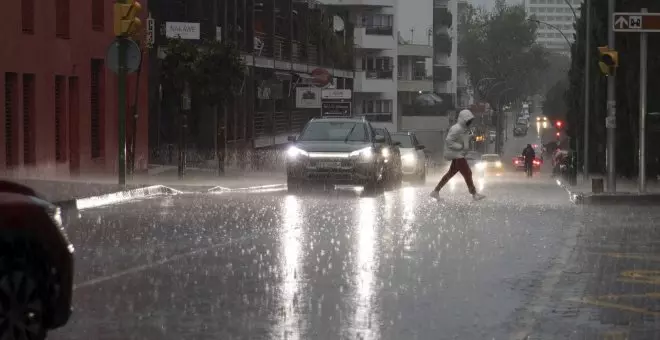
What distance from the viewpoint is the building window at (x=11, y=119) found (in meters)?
33.3

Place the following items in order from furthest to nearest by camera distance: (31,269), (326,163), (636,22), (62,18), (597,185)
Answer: (62,18) < (326,163) < (597,185) < (636,22) < (31,269)

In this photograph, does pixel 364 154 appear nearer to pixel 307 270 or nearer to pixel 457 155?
pixel 457 155

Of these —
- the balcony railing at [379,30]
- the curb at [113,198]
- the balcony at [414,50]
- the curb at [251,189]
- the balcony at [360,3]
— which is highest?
the balcony at [360,3]

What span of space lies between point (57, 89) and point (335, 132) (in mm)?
8728

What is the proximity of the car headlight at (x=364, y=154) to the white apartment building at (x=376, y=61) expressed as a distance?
227 feet

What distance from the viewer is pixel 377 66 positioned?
342 feet

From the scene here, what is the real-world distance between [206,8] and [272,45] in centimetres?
1005

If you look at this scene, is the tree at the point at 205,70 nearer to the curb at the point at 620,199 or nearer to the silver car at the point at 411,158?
the silver car at the point at 411,158

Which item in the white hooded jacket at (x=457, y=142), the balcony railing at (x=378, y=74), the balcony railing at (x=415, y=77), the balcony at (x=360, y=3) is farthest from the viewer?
the balcony railing at (x=415, y=77)

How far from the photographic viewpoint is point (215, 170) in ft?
162

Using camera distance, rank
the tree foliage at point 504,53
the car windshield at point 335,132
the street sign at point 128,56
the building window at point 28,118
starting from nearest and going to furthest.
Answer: the street sign at point 128,56
the car windshield at point 335,132
the building window at point 28,118
the tree foliage at point 504,53

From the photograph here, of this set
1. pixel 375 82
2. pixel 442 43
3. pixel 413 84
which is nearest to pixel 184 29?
pixel 375 82

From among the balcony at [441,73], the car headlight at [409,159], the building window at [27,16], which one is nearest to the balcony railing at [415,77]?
the balcony at [441,73]

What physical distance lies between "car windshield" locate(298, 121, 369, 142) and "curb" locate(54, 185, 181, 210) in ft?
11.7
